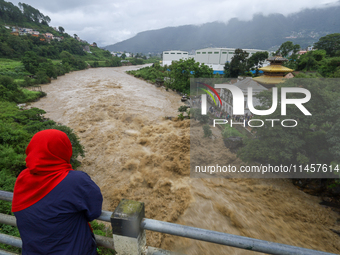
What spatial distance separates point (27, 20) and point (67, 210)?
105 m

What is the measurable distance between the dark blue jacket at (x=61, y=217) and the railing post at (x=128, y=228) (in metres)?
0.18

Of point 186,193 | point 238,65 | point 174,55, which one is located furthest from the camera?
point 174,55

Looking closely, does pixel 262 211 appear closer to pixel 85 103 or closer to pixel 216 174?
pixel 216 174

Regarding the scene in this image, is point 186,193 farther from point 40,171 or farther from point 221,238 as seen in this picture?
point 40,171

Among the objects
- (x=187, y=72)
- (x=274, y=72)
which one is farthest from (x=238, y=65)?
(x=187, y=72)

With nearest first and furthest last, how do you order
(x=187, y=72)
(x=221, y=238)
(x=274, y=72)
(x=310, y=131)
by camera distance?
(x=221, y=238)
(x=310, y=131)
(x=274, y=72)
(x=187, y=72)

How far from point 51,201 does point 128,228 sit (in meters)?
0.62

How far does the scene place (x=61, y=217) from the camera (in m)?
1.46

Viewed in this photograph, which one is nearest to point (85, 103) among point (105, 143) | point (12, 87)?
point (12, 87)

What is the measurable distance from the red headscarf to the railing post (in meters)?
0.54

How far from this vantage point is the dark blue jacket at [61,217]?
142 cm

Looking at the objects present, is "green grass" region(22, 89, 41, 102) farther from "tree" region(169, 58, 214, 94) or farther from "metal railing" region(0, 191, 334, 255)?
"metal railing" region(0, 191, 334, 255)

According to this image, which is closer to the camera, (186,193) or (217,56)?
(186,193)

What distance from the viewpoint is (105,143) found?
10.8 metres
